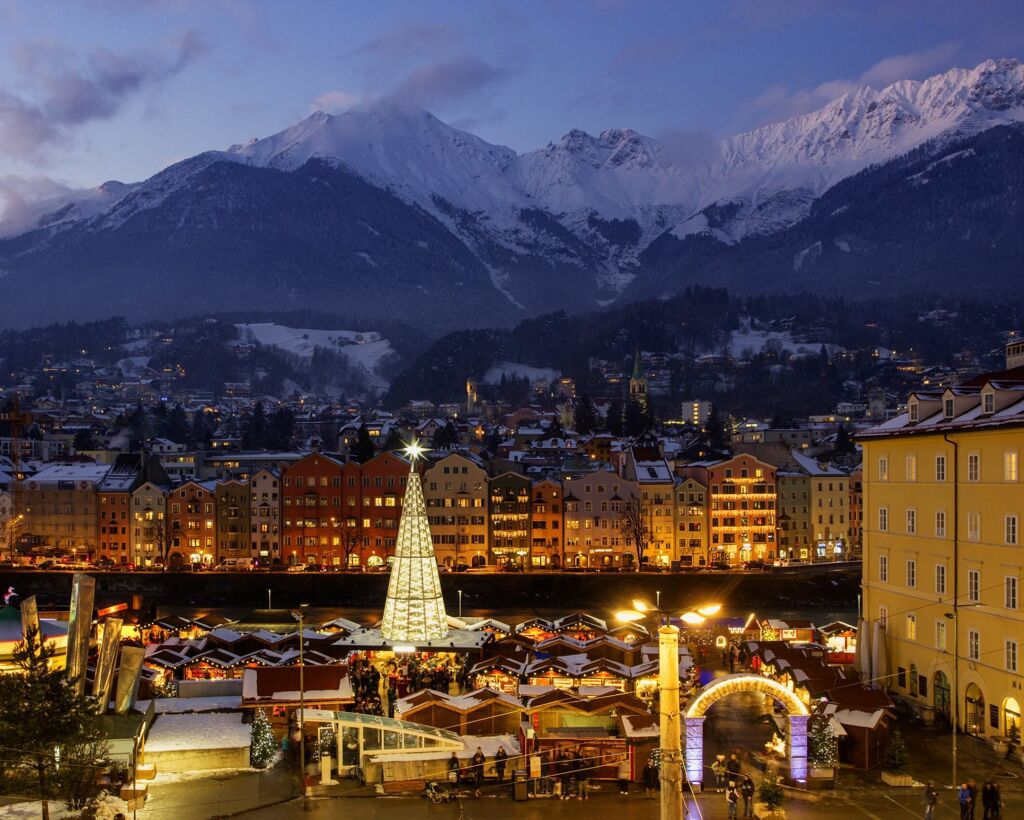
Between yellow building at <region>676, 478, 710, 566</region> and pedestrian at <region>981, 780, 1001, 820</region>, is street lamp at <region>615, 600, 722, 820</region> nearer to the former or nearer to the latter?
pedestrian at <region>981, 780, 1001, 820</region>

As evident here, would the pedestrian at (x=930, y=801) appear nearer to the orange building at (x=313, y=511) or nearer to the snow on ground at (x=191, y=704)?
the snow on ground at (x=191, y=704)

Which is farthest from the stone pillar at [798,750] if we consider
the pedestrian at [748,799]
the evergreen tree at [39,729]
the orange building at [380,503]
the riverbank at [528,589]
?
the orange building at [380,503]

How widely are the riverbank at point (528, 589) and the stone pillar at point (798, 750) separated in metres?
47.0

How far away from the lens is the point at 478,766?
1033 inches

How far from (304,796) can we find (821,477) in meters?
67.5

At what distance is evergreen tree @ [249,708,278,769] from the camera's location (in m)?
27.8

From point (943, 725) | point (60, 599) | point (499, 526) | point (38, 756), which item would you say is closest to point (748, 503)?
point (499, 526)

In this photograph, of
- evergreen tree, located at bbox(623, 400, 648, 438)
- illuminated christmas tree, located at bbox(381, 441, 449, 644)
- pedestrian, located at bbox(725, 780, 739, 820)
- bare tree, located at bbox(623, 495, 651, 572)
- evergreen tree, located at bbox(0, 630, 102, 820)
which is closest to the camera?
evergreen tree, located at bbox(0, 630, 102, 820)

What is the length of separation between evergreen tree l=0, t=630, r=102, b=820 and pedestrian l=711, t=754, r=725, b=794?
1290 cm

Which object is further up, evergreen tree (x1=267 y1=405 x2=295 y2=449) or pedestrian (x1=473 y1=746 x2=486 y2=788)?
evergreen tree (x1=267 y1=405 x2=295 y2=449)

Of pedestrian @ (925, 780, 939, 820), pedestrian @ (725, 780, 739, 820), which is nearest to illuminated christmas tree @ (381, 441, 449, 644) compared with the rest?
pedestrian @ (725, 780, 739, 820)

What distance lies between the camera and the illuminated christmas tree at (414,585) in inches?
1608

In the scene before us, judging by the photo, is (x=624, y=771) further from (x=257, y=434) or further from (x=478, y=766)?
(x=257, y=434)

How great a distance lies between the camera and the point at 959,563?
105 feet
